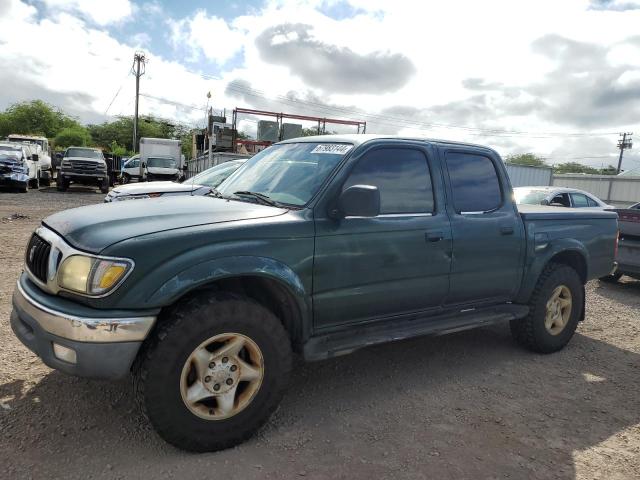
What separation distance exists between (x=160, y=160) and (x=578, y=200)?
18654mm

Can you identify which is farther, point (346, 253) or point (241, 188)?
point (241, 188)

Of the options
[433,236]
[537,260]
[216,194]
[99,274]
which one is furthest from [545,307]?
[99,274]

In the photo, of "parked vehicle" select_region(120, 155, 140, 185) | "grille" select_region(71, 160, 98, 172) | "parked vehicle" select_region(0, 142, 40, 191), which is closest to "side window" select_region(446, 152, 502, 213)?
"parked vehicle" select_region(0, 142, 40, 191)

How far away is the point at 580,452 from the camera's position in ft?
9.82

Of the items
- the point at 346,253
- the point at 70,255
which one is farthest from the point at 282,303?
the point at 70,255

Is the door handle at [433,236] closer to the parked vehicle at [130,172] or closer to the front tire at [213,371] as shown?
the front tire at [213,371]

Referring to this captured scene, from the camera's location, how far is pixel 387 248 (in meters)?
3.32

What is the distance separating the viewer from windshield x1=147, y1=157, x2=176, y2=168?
23.0 meters

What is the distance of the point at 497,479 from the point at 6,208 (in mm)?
14896

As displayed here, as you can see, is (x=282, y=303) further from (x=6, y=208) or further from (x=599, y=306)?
(x=6, y=208)

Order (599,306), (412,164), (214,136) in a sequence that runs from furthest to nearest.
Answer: (214,136)
(599,306)
(412,164)

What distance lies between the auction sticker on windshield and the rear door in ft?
2.96

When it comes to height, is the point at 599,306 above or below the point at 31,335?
below

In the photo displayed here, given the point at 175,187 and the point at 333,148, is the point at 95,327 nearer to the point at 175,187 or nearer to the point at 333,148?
the point at 333,148
